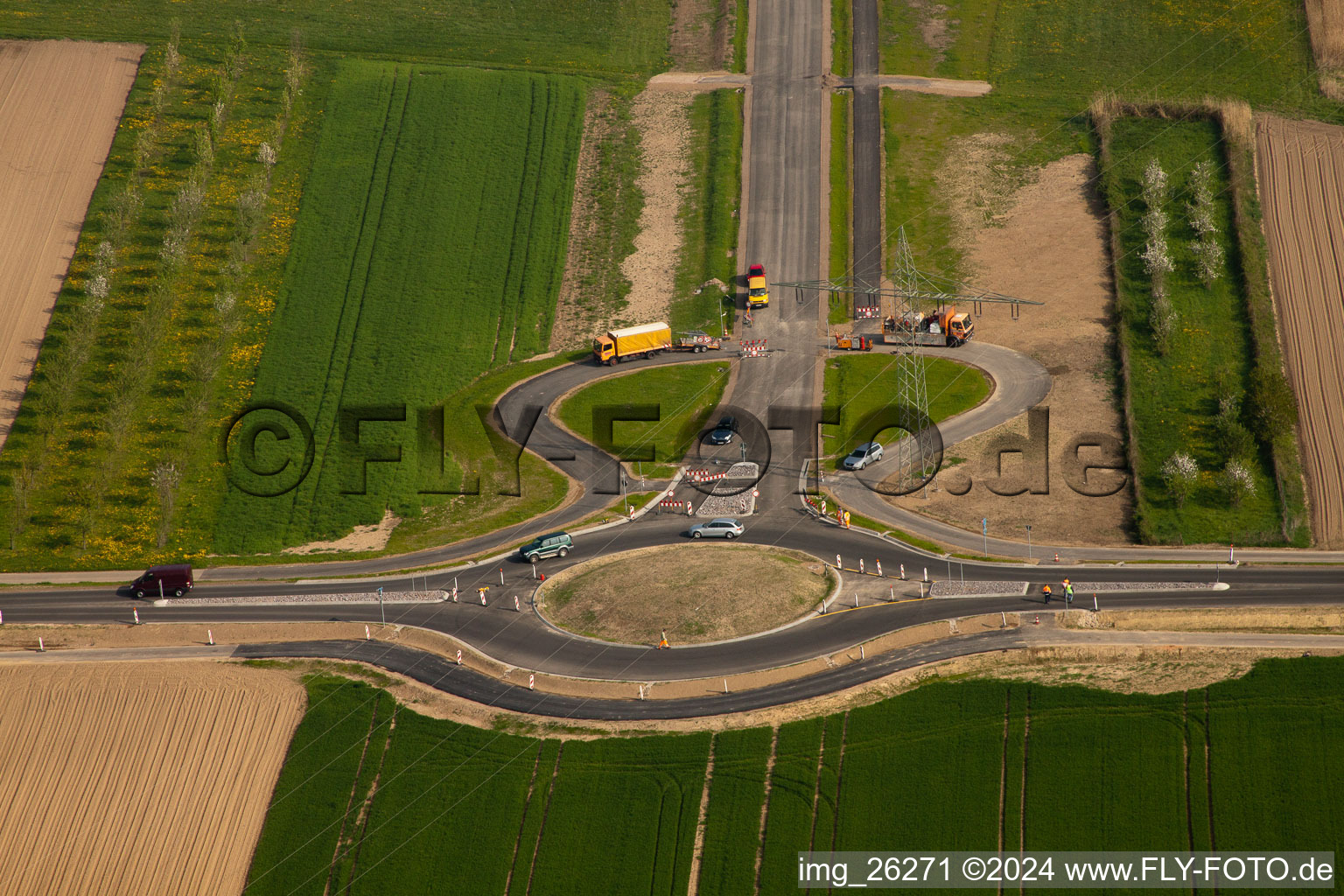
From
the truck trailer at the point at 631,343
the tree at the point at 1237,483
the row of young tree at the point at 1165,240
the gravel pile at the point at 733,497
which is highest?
the row of young tree at the point at 1165,240

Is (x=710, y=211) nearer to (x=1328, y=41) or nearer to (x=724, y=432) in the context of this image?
(x=724, y=432)

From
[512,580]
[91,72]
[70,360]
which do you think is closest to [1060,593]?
[512,580]

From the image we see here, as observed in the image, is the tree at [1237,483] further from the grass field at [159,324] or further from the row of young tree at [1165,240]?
the grass field at [159,324]

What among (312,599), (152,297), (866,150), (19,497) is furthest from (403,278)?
(866,150)

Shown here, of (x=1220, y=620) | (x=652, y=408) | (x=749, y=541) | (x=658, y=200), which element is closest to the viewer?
(x=1220, y=620)

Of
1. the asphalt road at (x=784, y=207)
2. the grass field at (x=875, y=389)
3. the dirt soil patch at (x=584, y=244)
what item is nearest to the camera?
the grass field at (x=875, y=389)

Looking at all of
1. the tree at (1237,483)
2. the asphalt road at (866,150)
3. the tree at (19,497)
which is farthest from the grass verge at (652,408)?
the tree at (19,497)
